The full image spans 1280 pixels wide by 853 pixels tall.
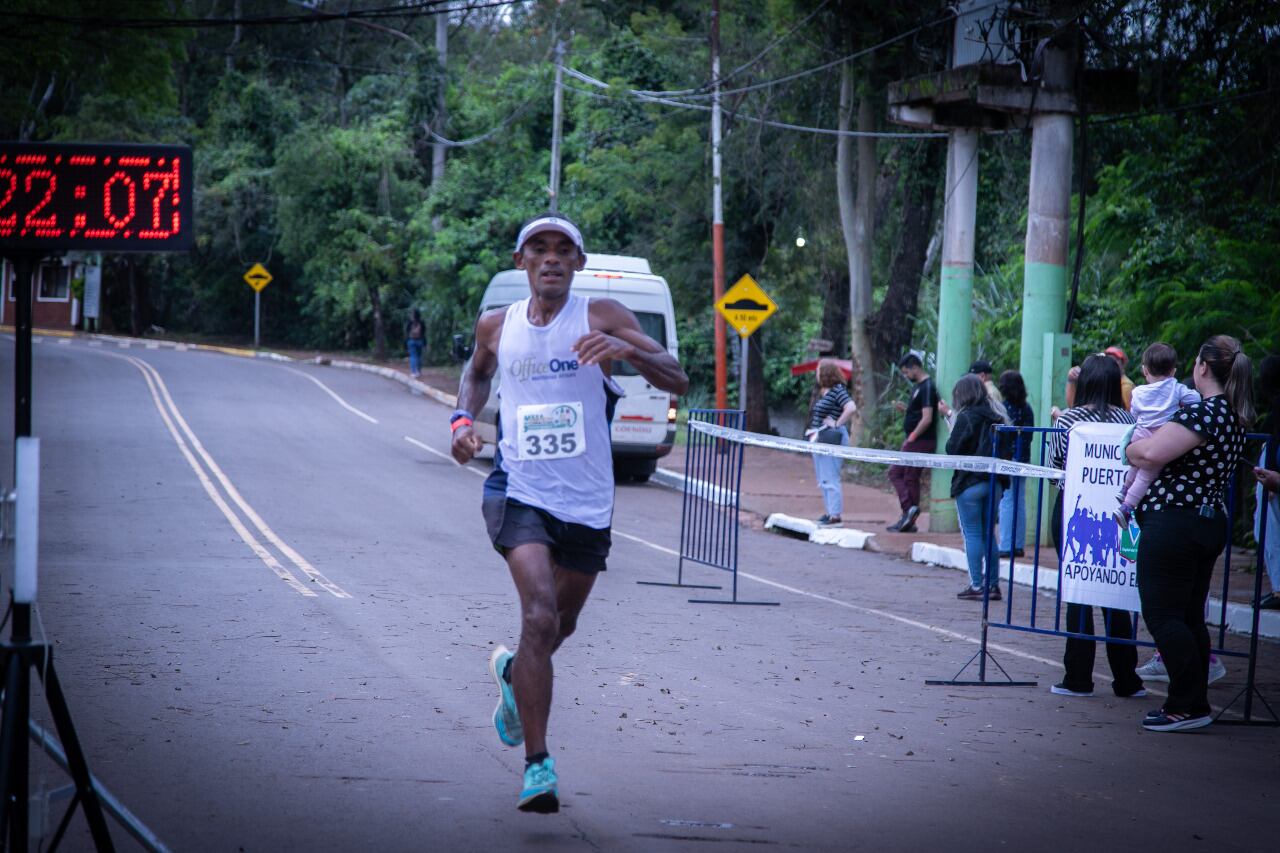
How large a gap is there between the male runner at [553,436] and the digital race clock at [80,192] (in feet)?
4.46

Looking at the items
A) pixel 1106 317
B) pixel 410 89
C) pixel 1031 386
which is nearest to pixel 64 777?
pixel 1031 386

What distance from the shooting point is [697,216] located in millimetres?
29641

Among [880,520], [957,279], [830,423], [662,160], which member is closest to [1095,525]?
[957,279]

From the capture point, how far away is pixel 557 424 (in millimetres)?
5434

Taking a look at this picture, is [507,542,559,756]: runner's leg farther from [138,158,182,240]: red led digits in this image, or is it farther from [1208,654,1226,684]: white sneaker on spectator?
[1208,654,1226,684]: white sneaker on spectator

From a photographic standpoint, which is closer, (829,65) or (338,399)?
(829,65)

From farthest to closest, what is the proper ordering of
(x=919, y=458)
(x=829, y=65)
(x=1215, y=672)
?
(x=829, y=65) → (x=919, y=458) → (x=1215, y=672)

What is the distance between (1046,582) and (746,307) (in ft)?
37.1

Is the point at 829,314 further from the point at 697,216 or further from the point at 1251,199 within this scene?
the point at 1251,199

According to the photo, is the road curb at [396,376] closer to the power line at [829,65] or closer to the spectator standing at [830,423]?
the power line at [829,65]

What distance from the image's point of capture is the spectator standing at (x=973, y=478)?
456 inches

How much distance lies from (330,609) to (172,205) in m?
5.18

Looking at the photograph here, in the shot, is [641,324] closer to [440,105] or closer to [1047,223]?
[1047,223]

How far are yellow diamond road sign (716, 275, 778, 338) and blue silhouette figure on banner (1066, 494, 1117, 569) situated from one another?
15407 mm
